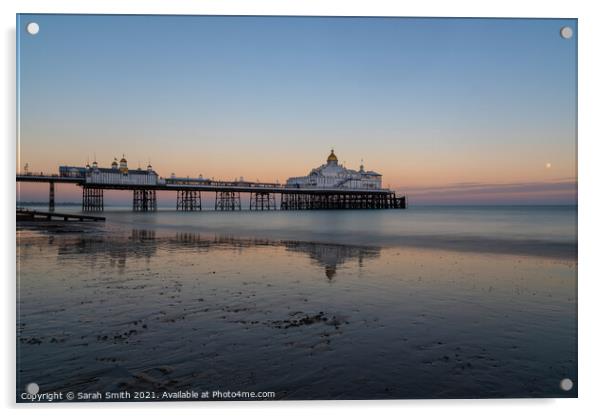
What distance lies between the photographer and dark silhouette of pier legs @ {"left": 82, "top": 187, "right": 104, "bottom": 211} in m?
60.9

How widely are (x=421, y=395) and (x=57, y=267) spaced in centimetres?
745

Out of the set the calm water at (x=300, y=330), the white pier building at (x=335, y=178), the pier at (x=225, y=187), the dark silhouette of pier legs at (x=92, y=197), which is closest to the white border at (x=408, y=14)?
the calm water at (x=300, y=330)

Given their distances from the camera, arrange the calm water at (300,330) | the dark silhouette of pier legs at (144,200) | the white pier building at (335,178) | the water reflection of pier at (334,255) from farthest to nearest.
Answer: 1. the white pier building at (335,178)
2. the dark silhouette of pier legs at (144,200)
3. the water reflection of pier at (334,255)
4. the calm water at (300,330)

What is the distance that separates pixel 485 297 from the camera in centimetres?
682

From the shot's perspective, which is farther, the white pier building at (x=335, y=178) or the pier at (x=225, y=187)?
the white pier building at (x=335, y=178)

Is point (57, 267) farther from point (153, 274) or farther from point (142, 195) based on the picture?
point (142, 195)

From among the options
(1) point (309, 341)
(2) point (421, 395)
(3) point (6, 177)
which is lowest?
(2) point (421, 395)

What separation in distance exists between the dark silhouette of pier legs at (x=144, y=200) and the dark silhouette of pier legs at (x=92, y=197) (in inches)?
179

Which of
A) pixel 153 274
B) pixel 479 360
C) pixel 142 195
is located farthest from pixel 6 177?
pixel 142 195

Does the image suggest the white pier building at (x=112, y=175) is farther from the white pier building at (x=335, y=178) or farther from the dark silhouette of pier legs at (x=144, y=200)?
the white pier building at (x=335, y=178)

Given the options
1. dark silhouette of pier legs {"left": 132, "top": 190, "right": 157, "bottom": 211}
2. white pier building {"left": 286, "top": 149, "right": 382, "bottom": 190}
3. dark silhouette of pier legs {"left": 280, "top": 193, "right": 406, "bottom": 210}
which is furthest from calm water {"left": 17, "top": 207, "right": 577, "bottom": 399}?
white pier building {"left": 286, "top": 149, "right": 382, "bottom": 190}

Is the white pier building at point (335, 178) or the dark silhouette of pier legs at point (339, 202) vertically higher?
the white pier building at point (335, 178)

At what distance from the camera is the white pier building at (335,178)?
308ft

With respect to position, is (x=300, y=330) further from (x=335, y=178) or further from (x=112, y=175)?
(x=335, y=178)
